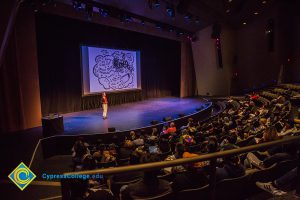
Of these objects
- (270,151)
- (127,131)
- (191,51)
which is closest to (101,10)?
(127,131)

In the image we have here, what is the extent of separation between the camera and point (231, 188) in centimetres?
300

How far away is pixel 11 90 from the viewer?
34.0ft

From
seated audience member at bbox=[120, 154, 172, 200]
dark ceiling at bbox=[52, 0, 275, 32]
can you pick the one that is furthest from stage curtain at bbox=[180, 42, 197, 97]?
seated audience member at bbox=[120, 154, 172, 200]

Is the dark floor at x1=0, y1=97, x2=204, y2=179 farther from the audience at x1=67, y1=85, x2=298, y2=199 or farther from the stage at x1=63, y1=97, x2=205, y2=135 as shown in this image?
the audience at x1=67, y1=85, x2=298, y2=199

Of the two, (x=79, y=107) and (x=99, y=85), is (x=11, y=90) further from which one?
(x=99, y=85)

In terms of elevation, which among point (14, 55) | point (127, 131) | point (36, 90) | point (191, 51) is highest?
point (191, 51)

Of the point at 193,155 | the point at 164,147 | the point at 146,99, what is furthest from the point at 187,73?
the point at 193,155

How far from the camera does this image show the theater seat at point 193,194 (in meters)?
2.71

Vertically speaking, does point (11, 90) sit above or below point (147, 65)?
below

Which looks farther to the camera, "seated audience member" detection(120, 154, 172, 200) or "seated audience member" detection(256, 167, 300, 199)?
"seated audience member" detection(256, 167, 300, 199)

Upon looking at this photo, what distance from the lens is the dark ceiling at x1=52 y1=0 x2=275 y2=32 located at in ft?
39.8

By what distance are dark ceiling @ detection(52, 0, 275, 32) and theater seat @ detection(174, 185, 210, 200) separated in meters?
9.36

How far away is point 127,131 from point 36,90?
4.76 metres

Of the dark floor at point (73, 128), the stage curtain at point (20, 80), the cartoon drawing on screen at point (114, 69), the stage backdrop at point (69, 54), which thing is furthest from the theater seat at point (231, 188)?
the cartoon drawing on screen at point (114, 69)
